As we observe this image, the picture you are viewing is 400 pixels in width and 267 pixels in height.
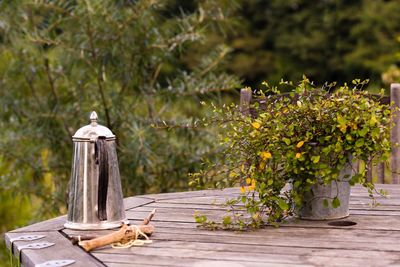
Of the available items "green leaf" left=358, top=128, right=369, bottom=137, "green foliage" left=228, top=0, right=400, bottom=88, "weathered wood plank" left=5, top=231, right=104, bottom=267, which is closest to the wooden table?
"weathered wood plank" left=5, top=231, right=104, bottom=267

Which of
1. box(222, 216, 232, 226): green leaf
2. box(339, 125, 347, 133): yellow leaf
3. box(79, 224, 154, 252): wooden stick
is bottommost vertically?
box(79, 224, 154, 252): wooden stick

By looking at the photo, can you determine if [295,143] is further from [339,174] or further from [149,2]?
[149,2]

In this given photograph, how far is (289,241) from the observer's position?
142 cm

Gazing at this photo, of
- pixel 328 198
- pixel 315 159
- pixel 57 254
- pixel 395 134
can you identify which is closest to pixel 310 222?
pixel 328 198

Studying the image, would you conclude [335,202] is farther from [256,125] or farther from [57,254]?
[57,254]

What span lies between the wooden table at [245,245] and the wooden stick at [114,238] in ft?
0.04

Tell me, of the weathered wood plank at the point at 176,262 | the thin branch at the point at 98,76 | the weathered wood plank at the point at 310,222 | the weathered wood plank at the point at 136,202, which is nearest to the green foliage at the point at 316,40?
the thin branch at the point at 98,76

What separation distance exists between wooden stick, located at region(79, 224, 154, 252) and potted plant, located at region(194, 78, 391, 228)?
7.2 inches

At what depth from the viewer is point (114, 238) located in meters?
1.40

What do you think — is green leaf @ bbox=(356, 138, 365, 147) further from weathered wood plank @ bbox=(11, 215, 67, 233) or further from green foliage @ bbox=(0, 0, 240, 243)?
green foliage @ bbox=(0, 0, 240, 243)

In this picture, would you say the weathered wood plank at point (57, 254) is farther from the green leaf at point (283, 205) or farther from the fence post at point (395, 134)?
the fence post at point (395, 134)

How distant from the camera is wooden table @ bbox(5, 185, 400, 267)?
4.16 ft

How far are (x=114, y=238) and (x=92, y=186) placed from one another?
19 centimetres

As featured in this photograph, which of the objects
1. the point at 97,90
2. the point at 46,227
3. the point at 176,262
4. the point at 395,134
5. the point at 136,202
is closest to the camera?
the point at 176,262
